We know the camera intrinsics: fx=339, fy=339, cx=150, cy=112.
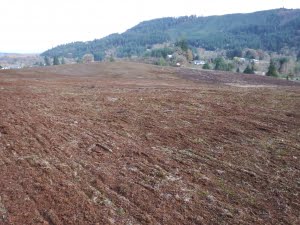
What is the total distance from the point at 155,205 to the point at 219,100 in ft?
45.6

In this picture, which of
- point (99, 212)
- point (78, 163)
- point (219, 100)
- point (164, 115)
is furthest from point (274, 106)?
point (99, 212)

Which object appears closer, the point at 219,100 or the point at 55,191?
the point at 55,191

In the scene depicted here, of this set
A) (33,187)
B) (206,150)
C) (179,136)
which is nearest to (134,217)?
(33,187)

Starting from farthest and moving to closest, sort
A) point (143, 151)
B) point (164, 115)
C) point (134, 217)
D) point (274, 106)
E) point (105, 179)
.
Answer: point (274, 106)
point (164, 115)
point (143, 151)
point (105, 179)
point (134, 217)

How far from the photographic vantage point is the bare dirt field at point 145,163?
295 inches

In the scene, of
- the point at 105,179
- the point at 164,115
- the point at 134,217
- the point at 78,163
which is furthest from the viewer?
the point at 164,115

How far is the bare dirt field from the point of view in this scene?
750cm

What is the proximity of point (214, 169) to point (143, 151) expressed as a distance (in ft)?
8.00

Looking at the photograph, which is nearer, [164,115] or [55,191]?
[55,191]

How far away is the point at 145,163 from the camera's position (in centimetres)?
1013

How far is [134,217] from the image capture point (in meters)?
7.23

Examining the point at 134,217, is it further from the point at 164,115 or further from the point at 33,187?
the point at 164,115

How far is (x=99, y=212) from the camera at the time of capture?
7.32 m

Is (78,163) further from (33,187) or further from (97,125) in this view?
(97,125)
